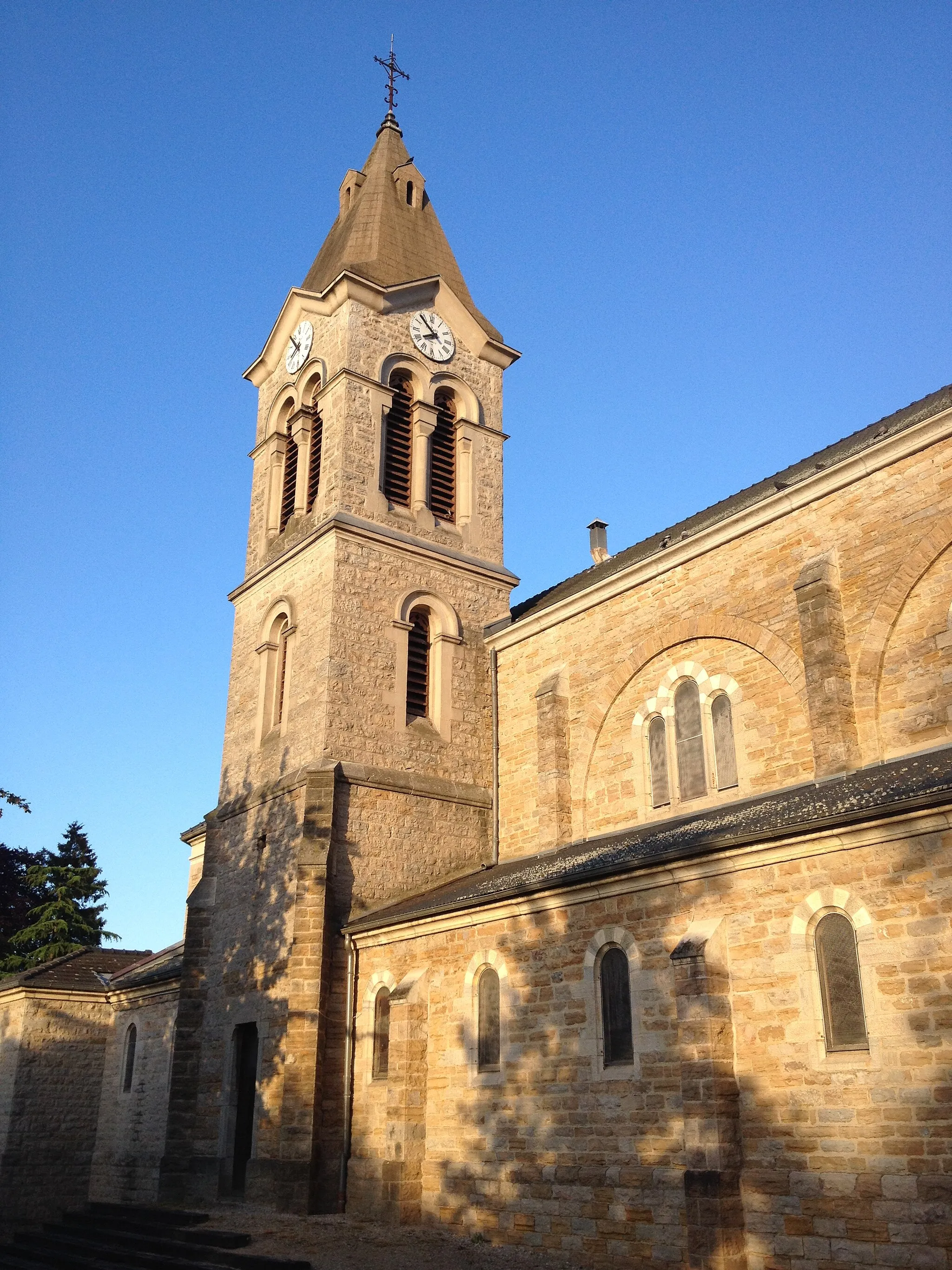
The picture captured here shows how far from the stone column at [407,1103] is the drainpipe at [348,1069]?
1.37 meters

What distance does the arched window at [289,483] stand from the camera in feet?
89.1

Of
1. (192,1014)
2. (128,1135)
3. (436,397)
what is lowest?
(128,1135)

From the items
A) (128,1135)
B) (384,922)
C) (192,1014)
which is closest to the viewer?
(384,922)

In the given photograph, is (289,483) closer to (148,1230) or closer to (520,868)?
(520,868)

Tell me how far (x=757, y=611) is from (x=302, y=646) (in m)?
9.69

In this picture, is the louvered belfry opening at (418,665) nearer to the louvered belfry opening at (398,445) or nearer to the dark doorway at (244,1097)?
the louvered belfry opening at (398,445)

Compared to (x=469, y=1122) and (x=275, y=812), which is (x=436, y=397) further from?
(x=469, y=1122)

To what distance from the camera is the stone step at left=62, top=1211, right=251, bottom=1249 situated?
17203 mm

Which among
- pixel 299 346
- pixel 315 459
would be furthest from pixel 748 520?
pixel 299 346

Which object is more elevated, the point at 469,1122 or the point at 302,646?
the point at 302,646

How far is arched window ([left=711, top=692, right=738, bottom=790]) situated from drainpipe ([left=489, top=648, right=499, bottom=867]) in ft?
19.1

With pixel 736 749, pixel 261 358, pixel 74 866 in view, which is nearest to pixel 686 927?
pixel 736 749

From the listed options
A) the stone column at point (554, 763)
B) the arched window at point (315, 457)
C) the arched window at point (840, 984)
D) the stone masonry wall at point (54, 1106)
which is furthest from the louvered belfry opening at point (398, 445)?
the arched window at point (840, 984)

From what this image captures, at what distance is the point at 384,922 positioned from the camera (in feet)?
64.2
